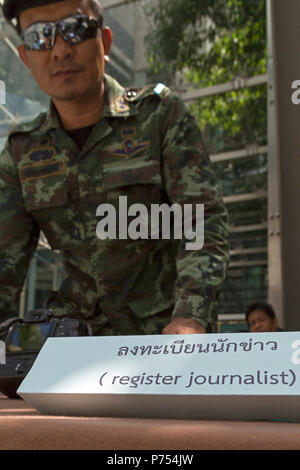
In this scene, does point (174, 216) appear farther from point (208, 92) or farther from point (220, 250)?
point (208, 92)

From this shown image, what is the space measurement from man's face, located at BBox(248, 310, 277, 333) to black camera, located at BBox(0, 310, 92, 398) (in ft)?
8.01

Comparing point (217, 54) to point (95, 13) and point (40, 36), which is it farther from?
point (40, 36)

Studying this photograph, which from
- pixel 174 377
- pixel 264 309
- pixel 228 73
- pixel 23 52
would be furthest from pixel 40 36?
pixel 228 73

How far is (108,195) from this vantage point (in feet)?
3.88

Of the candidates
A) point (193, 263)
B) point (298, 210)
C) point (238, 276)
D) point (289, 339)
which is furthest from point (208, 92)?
point (289, 339)

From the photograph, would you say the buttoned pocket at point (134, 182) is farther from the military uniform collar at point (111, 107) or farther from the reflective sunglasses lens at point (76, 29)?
the reflective sunglasses lens at point (76, 29)

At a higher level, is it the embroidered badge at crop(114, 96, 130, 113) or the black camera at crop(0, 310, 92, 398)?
the embroidered badge at crop(114, 96, 130, 113)

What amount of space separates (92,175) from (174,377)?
0.83 metres

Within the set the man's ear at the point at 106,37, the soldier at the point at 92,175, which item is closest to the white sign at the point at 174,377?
the soldier at the point at 92,175

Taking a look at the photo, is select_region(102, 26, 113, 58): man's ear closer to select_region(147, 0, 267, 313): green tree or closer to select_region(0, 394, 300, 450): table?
select_region(0, 394, 300, 450): table

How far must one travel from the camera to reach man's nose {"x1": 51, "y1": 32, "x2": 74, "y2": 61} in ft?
3.58

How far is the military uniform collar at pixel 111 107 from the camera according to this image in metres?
1.22

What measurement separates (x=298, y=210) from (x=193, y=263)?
→ 0.41 meters

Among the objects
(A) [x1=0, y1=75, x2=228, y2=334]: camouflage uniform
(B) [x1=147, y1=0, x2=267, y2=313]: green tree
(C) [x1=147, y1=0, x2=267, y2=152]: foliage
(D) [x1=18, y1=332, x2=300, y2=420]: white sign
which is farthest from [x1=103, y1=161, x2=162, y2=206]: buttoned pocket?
(C) [x1=147, y1=0, x2=267, y2=152]: foliage
